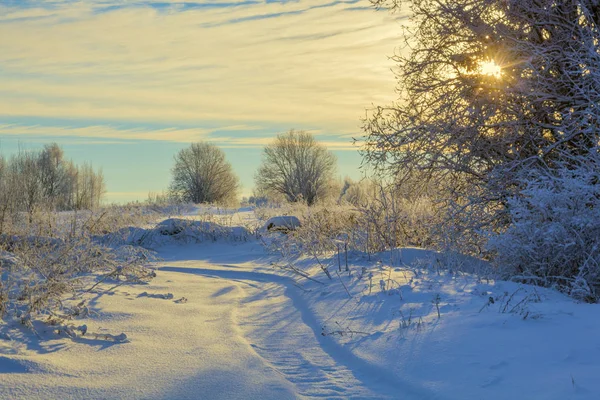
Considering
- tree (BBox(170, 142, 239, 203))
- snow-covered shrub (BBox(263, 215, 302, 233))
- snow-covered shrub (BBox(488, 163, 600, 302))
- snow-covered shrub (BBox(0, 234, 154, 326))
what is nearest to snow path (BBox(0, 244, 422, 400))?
snow-covered shrub (BBox(0, 234, 154, 326))

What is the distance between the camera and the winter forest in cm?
371

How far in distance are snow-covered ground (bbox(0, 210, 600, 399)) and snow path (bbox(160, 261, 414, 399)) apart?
0.6 inches

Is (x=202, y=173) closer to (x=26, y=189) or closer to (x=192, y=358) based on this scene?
(x=26, y=189)

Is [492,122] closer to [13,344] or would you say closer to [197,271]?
[197,271]

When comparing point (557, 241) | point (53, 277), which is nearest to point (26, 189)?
point (53, 277)

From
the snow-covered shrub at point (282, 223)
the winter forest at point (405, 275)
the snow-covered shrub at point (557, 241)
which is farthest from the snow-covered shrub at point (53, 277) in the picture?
the snow-covered shrub at point (282, 223)

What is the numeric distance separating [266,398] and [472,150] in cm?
781

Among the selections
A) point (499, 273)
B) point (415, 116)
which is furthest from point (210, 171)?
point (499, 273)

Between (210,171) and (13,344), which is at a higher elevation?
(210,171)

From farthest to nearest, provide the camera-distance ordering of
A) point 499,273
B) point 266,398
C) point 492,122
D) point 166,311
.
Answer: point 492,122 < point 499,273 < point 166,311 < point 266,398

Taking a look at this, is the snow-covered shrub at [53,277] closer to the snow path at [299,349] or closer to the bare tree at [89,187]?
the snow path at [299,349]

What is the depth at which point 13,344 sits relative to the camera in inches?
165

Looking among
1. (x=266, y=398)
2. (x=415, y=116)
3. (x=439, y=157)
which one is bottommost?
(x=266, y=398)

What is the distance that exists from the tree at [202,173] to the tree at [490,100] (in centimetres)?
3635
